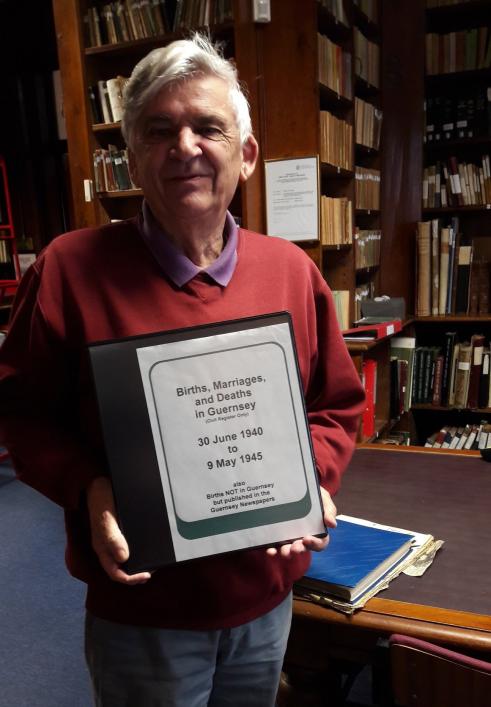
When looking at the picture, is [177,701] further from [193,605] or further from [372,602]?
[372,602]

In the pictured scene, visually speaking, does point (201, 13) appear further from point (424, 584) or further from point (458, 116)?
point (424, 584)

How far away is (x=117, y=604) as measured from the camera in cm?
94

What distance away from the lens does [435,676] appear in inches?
35.6

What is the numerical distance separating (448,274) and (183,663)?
3.10 metres

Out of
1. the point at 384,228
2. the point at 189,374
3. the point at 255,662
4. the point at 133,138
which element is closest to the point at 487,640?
the point at 255,662

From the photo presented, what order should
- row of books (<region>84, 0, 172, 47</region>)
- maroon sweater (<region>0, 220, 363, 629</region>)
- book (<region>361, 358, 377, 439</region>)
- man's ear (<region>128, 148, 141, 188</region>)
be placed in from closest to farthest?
maroon sweater (<region>0, 220, 363, 629</region>) → man's ear (<region>128, 148, 141, 188</region>) → book (<region>361, 358, 377, 439</region>) → row of books (<region>84, 0, 172, 47</region>)

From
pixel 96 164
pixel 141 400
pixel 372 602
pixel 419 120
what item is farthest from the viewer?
pixel 419 120

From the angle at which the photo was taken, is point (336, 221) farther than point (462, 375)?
No

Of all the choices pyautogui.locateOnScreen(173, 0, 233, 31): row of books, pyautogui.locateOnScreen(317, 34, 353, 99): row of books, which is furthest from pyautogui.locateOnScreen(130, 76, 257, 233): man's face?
pyautogui.locateOnScreen(173, 0, 233, 31): row of books

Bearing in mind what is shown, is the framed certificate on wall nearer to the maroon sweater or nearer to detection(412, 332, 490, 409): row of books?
the maroon sweater

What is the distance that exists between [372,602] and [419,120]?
3.42m

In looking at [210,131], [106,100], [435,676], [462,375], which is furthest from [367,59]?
[435,676]

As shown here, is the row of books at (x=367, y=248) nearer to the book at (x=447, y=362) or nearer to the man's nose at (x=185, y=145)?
the book at (x=447, y=362)

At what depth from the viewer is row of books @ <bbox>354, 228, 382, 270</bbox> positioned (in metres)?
3.43
